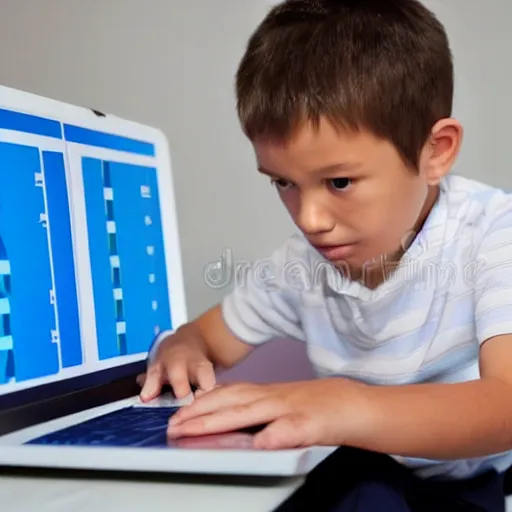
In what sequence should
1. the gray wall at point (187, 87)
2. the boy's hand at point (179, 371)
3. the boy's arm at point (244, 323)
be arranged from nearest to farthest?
the boy's hand at point (179, 371), the boy's arm at point (244, 323), the gray wall at point (187, 87)

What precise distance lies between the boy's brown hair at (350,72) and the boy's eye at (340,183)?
0.15 feet

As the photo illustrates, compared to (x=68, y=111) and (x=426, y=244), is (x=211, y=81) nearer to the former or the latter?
(x=68, y=111)

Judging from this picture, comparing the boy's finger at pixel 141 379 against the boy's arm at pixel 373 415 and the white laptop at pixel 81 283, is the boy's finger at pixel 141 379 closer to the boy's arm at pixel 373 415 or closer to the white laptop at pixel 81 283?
the white laptop at pixel 81 283

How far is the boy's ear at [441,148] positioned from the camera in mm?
771

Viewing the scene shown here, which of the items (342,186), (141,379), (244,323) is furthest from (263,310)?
(342,186)

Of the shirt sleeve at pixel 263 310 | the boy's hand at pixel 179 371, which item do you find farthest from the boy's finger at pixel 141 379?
the shirt sleeve at pixel 263 310

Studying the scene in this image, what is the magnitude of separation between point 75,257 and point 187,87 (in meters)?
0.47

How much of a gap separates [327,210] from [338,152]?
0.18 ft

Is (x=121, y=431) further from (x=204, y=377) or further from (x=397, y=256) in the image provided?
(x=397, y=256)

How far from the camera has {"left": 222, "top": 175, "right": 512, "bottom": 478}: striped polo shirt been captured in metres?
0.76

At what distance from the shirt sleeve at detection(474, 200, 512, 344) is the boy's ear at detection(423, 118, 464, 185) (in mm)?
69

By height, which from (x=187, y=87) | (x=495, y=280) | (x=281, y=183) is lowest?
(x=495, y=280)

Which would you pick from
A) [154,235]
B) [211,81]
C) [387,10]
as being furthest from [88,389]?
[211,81]

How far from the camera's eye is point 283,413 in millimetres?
540
